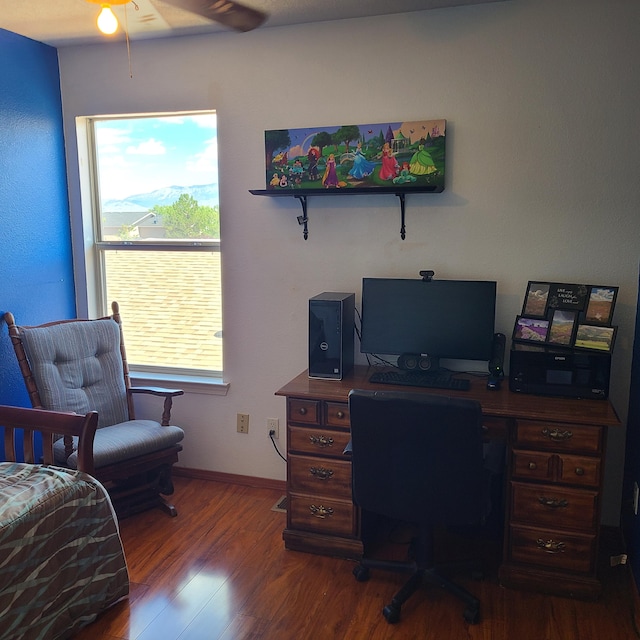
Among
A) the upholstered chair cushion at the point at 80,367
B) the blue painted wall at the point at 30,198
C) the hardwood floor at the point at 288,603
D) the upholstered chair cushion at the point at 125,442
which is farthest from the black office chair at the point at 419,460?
the blue painted wall at the point at 30,198

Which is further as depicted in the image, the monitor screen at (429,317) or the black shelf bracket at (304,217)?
the black shelf bracket at (304,217)

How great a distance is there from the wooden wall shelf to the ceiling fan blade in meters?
Result: 0.88

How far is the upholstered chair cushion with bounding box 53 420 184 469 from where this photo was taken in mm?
2660

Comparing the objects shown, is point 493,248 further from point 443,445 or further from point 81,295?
point 81,295

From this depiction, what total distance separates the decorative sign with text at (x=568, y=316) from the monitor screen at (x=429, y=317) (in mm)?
165

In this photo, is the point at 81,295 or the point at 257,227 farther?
the point at 81,295

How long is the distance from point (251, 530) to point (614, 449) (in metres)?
1.73

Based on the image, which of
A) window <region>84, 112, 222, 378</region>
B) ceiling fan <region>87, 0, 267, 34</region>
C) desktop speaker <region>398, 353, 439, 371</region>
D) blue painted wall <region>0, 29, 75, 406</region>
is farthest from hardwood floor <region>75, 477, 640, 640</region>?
ceiling fan <region>87, 0, 267, 34</region>

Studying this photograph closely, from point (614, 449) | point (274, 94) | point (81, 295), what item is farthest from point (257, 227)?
point (614, 449)

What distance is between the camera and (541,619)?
7.06 ft

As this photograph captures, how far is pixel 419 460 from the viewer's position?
200cm

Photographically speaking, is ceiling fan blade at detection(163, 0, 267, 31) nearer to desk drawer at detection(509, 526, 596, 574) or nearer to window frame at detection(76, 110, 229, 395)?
window frame at detection(76, 110, 229, 395)

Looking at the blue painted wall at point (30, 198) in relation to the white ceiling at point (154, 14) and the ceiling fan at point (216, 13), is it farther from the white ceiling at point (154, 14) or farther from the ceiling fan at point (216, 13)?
the ceiling fan at point (216, 13)

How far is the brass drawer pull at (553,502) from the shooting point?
2234 millimetres
